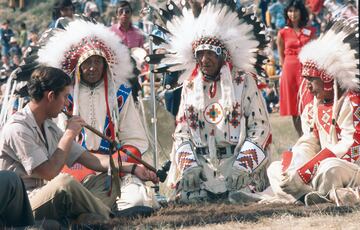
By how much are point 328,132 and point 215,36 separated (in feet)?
4.23

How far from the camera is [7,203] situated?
553cm

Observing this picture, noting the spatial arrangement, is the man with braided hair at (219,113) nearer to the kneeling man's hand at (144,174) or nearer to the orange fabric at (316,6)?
the kneeling man's hand at (144,174)

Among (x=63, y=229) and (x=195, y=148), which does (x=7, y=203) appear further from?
(x=195, y=148)

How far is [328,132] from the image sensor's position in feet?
23.2

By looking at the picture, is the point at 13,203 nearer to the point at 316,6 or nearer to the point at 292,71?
the point at 292,71

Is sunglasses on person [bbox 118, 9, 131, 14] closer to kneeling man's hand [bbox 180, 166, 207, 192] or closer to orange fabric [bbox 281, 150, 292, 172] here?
kneeling man's hand [bbox 180, 166, 207, 192]

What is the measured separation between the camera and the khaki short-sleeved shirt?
5.85 meters

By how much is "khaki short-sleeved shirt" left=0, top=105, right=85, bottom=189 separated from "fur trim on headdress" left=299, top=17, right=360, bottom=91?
2260 millimetres

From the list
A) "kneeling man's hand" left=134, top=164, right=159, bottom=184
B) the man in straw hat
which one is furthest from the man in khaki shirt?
the man in straw hat

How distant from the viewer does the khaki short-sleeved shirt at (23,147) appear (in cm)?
585

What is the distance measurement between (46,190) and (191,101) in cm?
219

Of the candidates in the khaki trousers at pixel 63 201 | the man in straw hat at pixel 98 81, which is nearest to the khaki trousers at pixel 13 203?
the khaki trousers at pixel 63 201

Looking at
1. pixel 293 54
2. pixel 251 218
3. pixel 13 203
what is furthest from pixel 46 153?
pixel 293 54

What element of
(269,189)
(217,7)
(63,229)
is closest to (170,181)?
(269,189)
